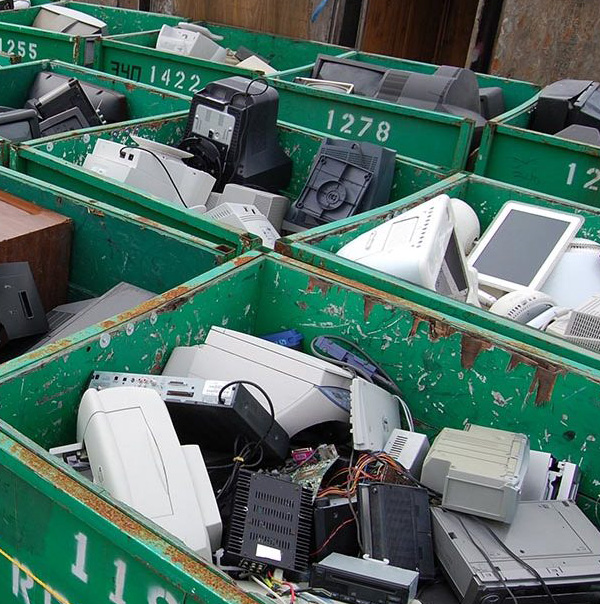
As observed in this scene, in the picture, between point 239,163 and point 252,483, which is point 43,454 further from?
point 239,163

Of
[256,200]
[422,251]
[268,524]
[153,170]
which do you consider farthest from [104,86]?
[268,524]

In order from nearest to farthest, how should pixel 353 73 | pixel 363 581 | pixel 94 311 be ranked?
pixel 363 581, pixel 94 311, pixel 353 73

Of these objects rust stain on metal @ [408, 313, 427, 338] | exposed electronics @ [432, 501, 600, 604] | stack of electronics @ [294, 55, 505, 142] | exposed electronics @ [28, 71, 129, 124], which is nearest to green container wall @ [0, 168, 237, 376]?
rust stain on metal @ [408, 313, 427, 338]

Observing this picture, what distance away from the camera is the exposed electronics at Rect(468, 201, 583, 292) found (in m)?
2.70

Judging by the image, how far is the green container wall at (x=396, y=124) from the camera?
394cm

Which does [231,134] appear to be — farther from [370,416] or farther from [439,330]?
[370,416]

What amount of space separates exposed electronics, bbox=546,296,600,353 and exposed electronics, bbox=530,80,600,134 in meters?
2.48

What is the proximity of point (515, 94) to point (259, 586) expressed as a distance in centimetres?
448

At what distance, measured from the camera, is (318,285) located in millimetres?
2209

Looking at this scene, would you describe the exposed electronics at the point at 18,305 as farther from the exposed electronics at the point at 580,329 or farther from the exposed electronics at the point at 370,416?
the exposed electronics at the point at 580,329

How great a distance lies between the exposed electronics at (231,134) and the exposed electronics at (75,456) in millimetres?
2007

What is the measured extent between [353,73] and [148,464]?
3819 mm

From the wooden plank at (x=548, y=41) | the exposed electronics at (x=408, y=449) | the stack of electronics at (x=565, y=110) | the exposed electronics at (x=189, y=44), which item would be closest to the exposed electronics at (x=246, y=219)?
the exposed electronics at (x=408, y=449)

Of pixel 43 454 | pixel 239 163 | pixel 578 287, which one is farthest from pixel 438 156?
pixel 43 454
